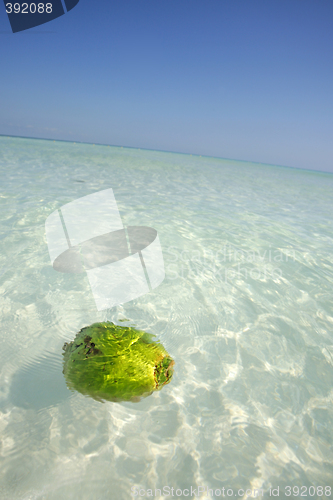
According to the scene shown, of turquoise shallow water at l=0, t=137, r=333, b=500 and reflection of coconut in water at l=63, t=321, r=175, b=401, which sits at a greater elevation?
reflection of coconut in water at l=63, t=321, r=175, b=401

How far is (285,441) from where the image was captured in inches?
Result: 70.4

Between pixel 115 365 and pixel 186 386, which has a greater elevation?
pixel 115 365

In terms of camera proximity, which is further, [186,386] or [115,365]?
[186,386]

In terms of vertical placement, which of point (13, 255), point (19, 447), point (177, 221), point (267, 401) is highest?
point (19, 447)

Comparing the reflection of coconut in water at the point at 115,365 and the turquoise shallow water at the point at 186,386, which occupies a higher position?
the reflection of coconut in water at the point at 115,365

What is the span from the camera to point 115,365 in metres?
1.71

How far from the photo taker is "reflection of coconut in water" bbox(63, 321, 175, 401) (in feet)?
5.55

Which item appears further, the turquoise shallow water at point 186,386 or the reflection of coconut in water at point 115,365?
the reflection of coconut in water at point 115,365

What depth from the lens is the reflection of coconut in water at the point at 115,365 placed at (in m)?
1.69

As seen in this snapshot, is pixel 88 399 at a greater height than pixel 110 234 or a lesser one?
greater

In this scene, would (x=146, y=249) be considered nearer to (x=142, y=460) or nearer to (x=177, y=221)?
(x=177, y=221)

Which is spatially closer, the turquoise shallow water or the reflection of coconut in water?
the turquoise shallow water

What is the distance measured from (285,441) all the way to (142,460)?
985 mm

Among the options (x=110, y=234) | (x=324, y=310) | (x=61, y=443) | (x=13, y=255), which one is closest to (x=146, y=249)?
(x=110, y=234)
